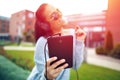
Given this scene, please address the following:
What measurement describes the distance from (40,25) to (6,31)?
0.54 metres

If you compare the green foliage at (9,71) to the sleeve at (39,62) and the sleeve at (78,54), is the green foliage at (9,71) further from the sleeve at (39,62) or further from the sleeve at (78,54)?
the sleeve at (78,54)

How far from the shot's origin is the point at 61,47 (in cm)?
223

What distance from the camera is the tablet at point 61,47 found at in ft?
7.31

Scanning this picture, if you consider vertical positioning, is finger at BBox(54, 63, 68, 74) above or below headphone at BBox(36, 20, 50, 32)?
below

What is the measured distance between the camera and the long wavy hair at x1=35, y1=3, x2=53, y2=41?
2.30 metres

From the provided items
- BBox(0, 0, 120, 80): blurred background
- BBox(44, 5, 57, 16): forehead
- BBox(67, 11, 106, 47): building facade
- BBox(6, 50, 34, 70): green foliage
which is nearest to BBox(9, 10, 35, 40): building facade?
BBox(0, 0, 120, 80): blurred background

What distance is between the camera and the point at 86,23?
7.63 feet

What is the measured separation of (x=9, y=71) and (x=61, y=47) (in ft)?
2.34

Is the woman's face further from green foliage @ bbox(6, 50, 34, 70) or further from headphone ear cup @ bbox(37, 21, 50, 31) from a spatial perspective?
green foliage @ bbox(6, 50, 34, 70)

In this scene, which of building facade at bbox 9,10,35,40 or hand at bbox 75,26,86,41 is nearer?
hand at bbox 75,26,86,41

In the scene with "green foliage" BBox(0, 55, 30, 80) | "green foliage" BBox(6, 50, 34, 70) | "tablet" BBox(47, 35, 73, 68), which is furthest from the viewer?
"green foliage" BBox(0, 55, 30, 80)

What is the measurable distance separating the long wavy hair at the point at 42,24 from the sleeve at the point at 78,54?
0.70 ft

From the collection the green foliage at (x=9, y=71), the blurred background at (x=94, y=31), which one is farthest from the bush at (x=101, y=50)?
the green foliage at (x=9, y=71)

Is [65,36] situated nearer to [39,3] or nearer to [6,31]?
[39,3]
